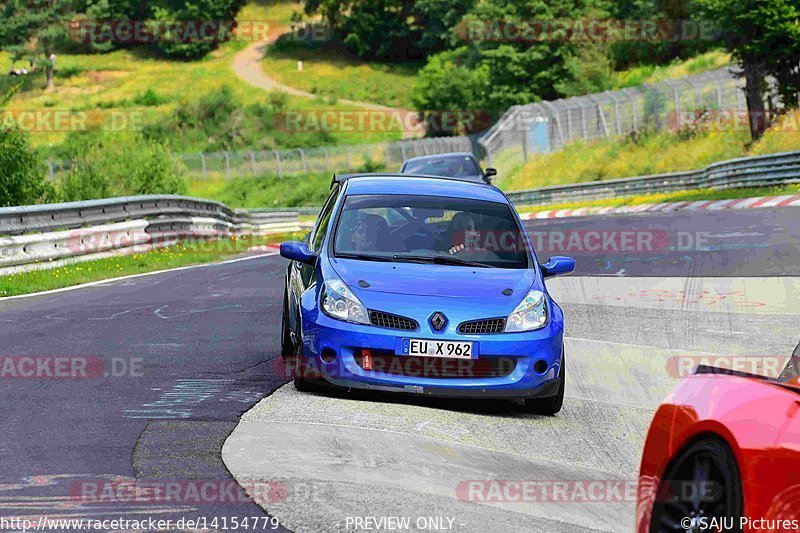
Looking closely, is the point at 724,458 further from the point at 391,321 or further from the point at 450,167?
the point at 450,167

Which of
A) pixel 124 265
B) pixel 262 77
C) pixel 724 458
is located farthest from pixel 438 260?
pixel 262 77

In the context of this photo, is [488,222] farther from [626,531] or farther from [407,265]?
[626,531]

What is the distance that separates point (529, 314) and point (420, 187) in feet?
6.76

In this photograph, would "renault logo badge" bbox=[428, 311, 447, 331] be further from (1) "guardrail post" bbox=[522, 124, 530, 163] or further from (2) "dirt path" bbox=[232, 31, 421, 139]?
(2) "dirt path" bbox=[232, 31, 421, 139]

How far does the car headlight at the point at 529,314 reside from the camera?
946 cm

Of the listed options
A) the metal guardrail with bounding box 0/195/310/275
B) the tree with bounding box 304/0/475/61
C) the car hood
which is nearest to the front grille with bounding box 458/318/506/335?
the car hood

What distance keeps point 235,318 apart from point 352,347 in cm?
554

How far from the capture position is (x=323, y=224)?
11070 millimetres

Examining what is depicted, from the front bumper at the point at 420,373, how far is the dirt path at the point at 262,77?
92.2 metres

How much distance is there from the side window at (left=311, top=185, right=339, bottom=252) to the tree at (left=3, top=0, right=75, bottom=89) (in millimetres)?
117039

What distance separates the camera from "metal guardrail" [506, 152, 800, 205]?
35.1 meters

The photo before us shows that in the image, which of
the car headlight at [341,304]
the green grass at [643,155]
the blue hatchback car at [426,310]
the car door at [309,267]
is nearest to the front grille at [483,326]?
the blue hatchback car at [426,310]

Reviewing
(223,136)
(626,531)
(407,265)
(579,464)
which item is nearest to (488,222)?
(407,265)

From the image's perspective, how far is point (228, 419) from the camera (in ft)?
27.3
